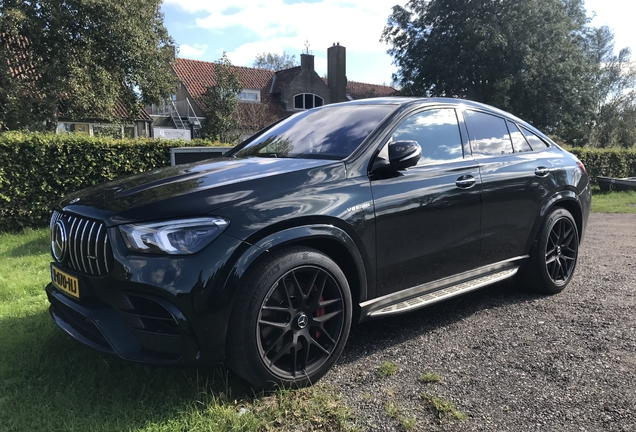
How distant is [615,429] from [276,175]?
2.25m

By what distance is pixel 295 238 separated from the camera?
8.56ft

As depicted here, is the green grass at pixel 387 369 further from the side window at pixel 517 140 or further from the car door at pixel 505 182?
the side window at pixel 517 140

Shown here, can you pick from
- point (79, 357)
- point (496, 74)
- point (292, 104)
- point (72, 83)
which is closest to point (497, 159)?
point (79, 357)

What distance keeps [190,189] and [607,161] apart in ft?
65.9

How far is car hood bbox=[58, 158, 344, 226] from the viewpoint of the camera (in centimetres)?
243

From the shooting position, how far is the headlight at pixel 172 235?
2.34 m

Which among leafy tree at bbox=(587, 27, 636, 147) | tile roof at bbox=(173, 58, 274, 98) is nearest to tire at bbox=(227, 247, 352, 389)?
tile roof at bbox=(173, 58, 274, 98)

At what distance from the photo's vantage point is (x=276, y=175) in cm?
275

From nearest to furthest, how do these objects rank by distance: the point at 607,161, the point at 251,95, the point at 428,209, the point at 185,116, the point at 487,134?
the point at 428,209, the point at 487,134, the point at 607,161, the point at 185,116, the point at 251,95

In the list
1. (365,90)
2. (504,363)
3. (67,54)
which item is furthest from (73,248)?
(365,90)

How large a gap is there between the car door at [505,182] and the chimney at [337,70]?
105 feet

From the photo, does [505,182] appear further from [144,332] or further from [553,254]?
[144,332]

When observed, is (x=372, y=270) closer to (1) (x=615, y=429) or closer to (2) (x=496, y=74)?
(1) (x=615, y=429)

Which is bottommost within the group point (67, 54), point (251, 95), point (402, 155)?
point (402, 155)
